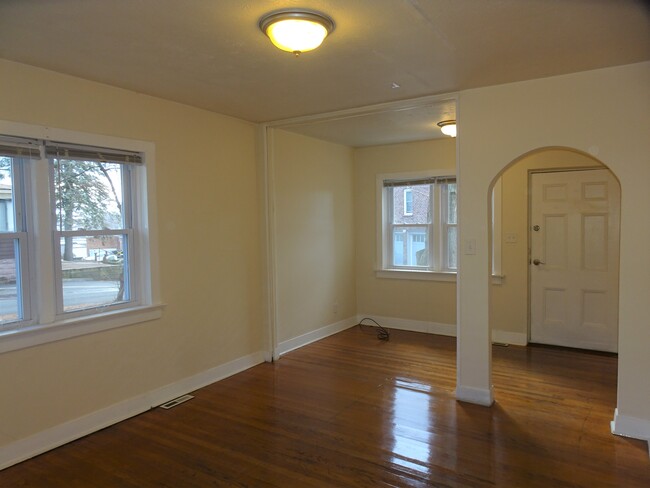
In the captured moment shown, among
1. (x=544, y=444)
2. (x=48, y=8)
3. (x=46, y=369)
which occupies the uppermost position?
(x=48, y=8)

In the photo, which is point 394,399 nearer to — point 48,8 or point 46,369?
point 46,369

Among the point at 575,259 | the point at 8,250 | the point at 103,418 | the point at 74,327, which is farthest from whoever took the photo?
the point at 575,259

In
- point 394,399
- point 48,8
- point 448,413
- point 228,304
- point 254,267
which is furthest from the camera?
point 254,267

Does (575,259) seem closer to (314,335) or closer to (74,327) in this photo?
(314,335)

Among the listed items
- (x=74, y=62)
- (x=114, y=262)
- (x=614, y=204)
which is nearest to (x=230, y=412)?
(x=114, y=262)

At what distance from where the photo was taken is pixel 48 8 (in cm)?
215

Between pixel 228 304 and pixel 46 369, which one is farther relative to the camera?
pixel 228 304

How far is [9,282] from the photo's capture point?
2.92 meters

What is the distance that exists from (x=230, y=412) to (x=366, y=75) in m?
2.65

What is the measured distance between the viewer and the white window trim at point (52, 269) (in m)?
2.91

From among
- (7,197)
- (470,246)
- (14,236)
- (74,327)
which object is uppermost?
(7,197)

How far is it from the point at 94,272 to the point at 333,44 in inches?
90.8

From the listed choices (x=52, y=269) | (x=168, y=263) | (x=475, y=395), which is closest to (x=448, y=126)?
(x=475, y=395)

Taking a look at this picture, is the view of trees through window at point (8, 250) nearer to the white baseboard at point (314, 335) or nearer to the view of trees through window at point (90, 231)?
the view of trees through window at point (90, 231)
